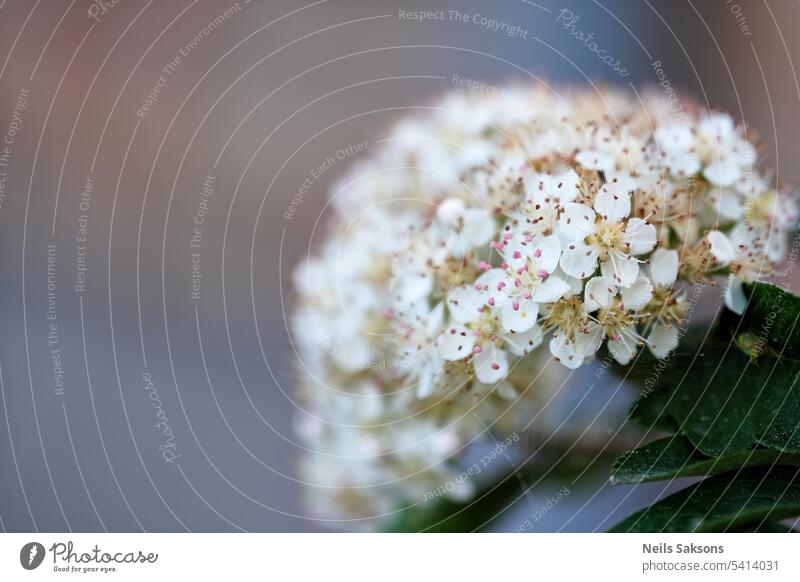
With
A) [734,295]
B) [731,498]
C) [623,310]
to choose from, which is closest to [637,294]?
[623,310]

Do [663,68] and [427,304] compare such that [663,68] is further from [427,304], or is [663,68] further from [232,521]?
[232,521]

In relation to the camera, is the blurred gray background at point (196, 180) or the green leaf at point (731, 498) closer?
the green leaf at point (731, 498)

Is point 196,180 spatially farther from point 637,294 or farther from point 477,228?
point 637,294

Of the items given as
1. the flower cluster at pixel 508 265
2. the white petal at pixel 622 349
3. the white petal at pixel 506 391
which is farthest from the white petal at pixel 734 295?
the white petal at pixel 506 391

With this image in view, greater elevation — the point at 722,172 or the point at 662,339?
the point at 722,172

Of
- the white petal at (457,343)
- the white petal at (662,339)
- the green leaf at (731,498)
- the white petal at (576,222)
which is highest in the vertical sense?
the white petal at (576,222)

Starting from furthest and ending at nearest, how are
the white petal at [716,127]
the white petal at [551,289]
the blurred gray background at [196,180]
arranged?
the blurred gray background at [196,180] → the white petal at [716,127] → the white petal at [551,289]

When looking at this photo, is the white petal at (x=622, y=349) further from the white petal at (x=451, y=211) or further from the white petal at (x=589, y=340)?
the white petal at (x=451, y=211)
